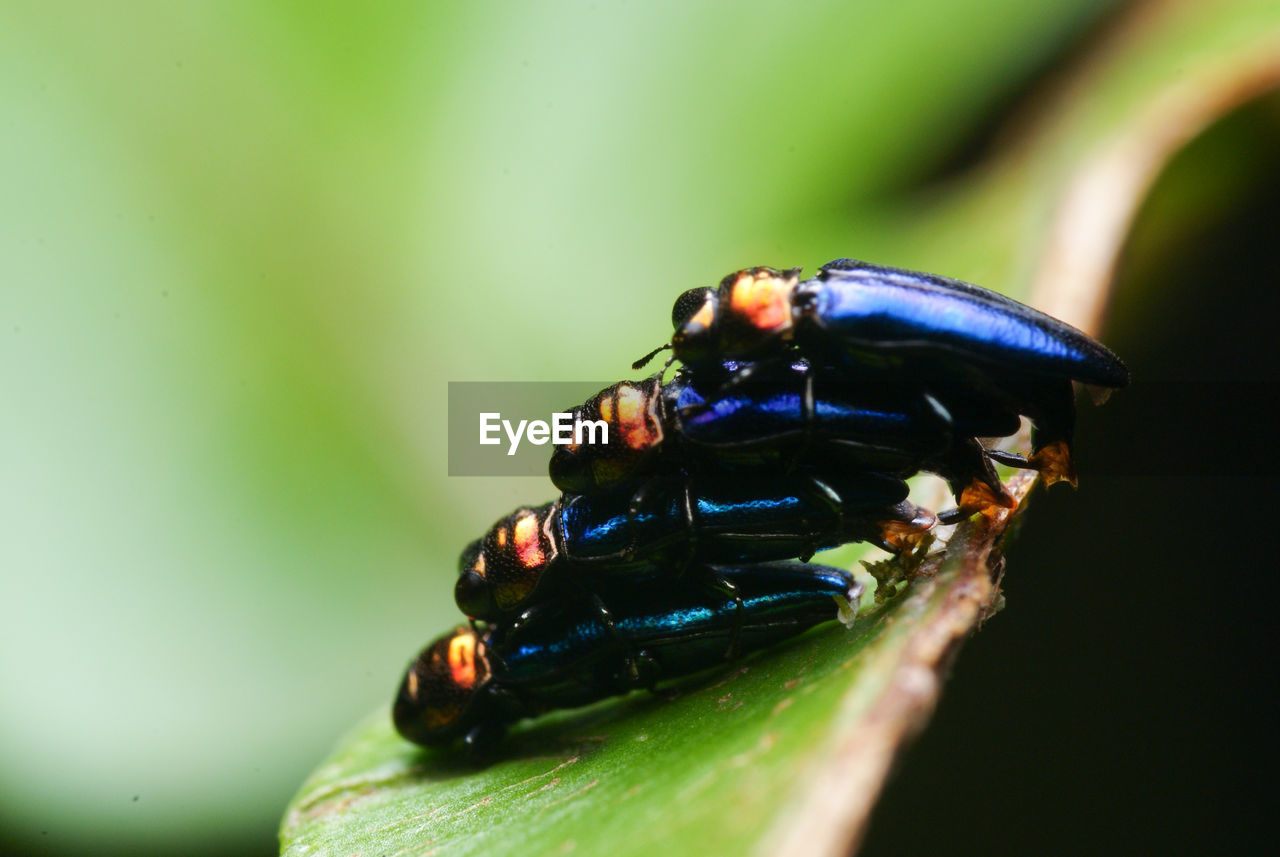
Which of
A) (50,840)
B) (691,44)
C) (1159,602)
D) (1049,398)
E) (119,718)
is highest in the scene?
(691,44)

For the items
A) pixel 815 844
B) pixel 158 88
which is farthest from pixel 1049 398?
pixel 158 88

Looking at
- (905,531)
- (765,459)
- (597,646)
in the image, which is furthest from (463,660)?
(905,531)

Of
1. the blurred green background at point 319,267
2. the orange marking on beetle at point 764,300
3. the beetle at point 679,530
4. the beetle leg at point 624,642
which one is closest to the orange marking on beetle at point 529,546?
the beetle at point 679,530

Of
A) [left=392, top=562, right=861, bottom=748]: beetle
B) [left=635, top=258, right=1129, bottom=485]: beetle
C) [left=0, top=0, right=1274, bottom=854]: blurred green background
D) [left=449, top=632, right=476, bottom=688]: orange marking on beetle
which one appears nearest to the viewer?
[left=635, top=258, right=1129, bottom=485]: beetle

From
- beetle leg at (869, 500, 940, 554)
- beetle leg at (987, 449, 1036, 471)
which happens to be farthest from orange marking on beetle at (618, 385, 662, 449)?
beetle leg at (987, 449, 1036, 471)

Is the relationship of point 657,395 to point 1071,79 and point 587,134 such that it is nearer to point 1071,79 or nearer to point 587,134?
point 587,134

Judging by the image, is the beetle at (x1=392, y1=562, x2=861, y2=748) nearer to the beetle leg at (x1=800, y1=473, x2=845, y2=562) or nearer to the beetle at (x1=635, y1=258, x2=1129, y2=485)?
the beetle leg at (x1=800, y1=473, x2=845, y2=562)

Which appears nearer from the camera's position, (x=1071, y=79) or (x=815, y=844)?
(x=815, y=844)

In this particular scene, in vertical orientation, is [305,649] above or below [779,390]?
below
